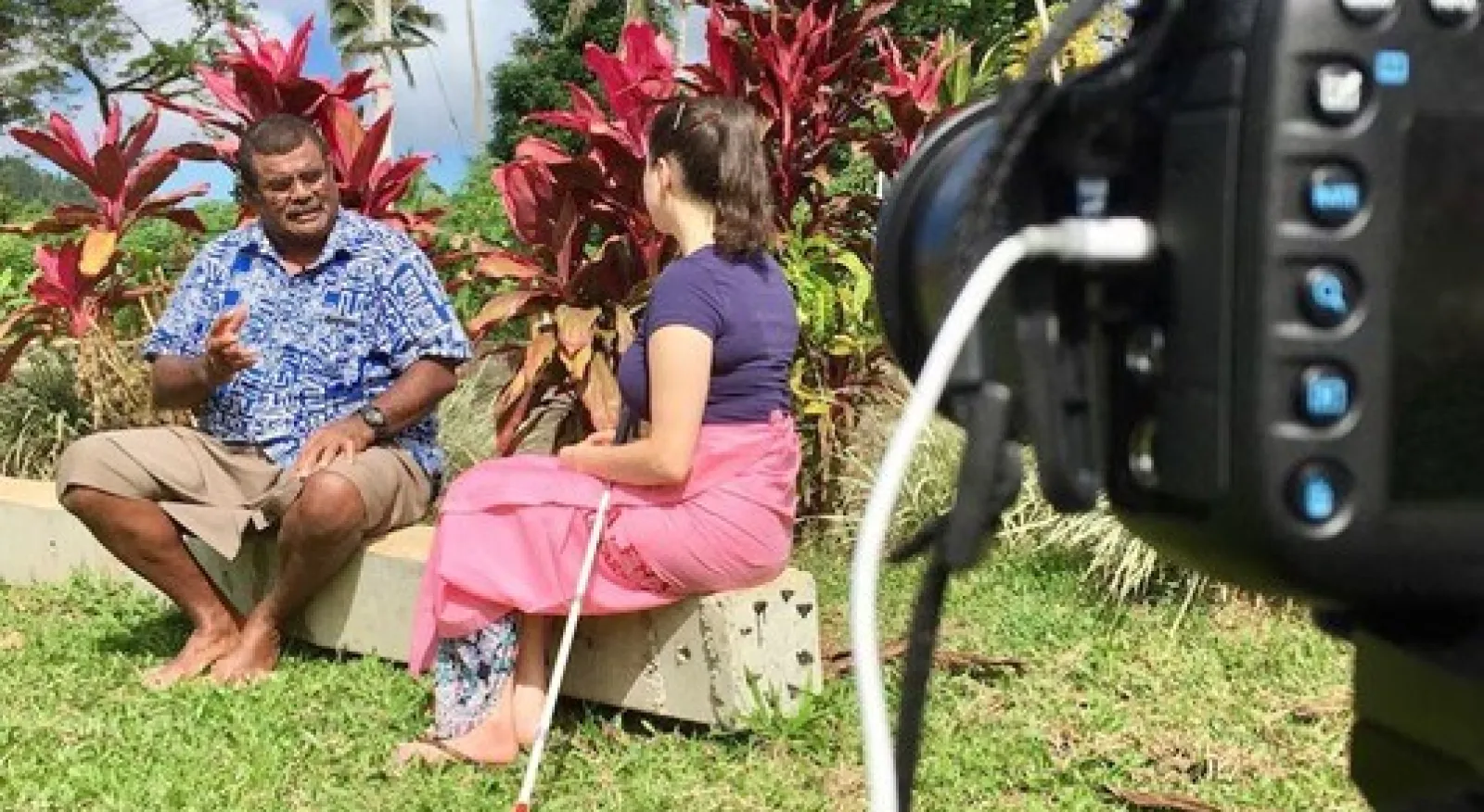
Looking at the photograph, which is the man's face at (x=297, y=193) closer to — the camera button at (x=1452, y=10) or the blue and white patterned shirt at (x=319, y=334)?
the blue and white patterned shirt at (x=319, y=334)

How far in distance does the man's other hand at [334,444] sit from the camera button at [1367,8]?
11.5 ft

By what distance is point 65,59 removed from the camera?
95.0 ft

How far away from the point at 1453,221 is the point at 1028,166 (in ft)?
0.59

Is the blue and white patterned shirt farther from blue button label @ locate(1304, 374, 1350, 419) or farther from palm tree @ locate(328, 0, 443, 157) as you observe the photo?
palm tree @ locate(328, 0, 443, 157)

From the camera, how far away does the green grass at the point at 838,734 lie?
3137 millimetres

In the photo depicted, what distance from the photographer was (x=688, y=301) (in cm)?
321

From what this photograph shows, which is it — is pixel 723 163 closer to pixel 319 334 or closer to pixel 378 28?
pixel 319 334

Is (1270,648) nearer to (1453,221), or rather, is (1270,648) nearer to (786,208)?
(786,208)

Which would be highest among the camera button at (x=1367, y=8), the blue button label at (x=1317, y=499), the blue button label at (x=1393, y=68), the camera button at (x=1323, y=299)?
the camera button at (x=1367, y=8)

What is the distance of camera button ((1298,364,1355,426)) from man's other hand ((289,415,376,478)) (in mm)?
3504

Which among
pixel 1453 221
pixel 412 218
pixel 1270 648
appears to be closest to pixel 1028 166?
pixel 1453 221

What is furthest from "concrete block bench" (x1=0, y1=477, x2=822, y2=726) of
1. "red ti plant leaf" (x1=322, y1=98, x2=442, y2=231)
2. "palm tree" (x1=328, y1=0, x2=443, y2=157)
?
"palm tree" (x1=328, y1=0, x2=443, y2=157)

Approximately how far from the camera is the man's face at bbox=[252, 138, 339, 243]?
419 centimetres

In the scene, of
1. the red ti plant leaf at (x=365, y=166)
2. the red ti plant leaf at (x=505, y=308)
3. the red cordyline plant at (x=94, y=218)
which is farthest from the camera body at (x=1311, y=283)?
the red cordyline plant at (x=94, y=218)
